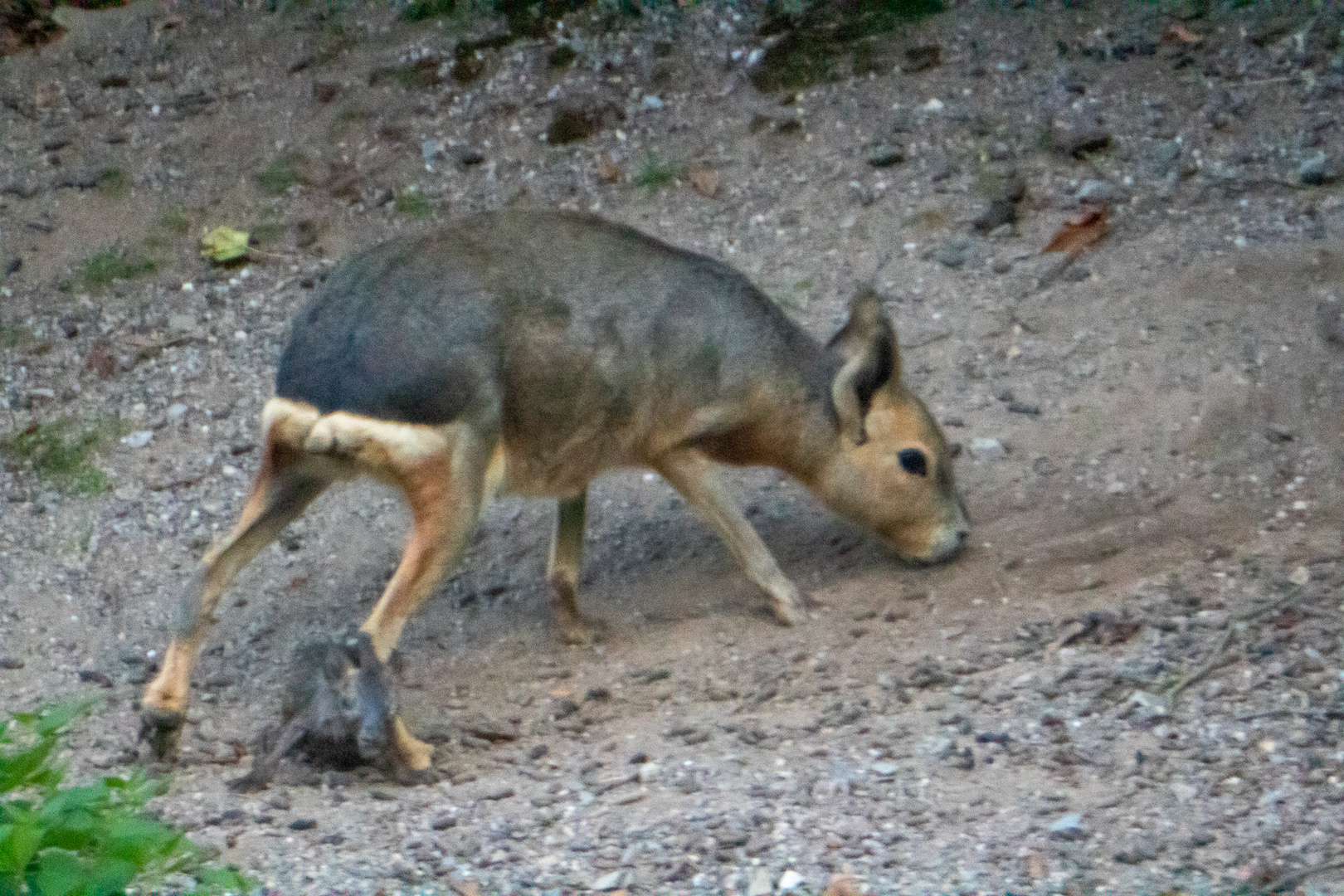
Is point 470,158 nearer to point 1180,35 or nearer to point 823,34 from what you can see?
point 823,34

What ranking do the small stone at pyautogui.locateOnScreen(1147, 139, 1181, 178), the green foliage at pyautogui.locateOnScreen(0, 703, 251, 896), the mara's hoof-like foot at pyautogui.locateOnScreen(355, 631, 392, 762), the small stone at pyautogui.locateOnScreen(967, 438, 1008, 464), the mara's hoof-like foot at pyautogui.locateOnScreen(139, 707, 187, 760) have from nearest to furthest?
the green foliage at pyautogui.locateOnScreen(0, 703, 251, 896), the mara's hoof-like foot at pyautogui.locateOnScreen(355, 631, 392, 762), the mara's hoof-like foot at pyautogui.locateOnScreen(139, 707, 187, 760), the small stone at pyautogui.locateOnScreen(967, 438, 1008, 464), the small stone at pyautogui.locateOnScreen(1147, 139, 1181, 178)

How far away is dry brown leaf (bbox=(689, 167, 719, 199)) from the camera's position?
8805mm

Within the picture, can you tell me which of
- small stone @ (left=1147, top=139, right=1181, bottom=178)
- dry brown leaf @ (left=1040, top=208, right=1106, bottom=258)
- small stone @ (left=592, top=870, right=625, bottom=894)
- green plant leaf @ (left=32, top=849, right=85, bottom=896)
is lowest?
small stone @ (left=592, top=870, right=625, bottom=894)

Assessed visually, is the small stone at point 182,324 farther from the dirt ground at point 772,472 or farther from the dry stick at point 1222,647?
the dry stick at point 1222,647

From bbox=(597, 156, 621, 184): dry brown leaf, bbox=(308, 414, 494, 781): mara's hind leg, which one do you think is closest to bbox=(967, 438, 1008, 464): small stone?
bbox=(308, 414, 494, 781): mara's hind leg

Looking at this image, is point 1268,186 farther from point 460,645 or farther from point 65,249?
point 65,249

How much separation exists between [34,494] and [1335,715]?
5.60 metres

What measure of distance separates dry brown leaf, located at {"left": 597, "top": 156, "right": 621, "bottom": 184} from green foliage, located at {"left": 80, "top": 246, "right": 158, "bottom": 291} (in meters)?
2.42

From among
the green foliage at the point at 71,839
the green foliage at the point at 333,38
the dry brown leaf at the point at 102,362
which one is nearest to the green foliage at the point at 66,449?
the dry brown leaf at the point at 102,362

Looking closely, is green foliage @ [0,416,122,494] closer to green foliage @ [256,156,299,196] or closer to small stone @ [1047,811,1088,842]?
green foliage @ [256,156,299,196]

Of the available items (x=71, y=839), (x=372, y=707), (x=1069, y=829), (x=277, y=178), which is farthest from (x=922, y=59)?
(x=71, y=839)

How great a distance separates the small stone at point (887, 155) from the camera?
8.73 meters

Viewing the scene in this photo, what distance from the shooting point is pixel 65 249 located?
880 cm

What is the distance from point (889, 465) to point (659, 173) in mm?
2834
